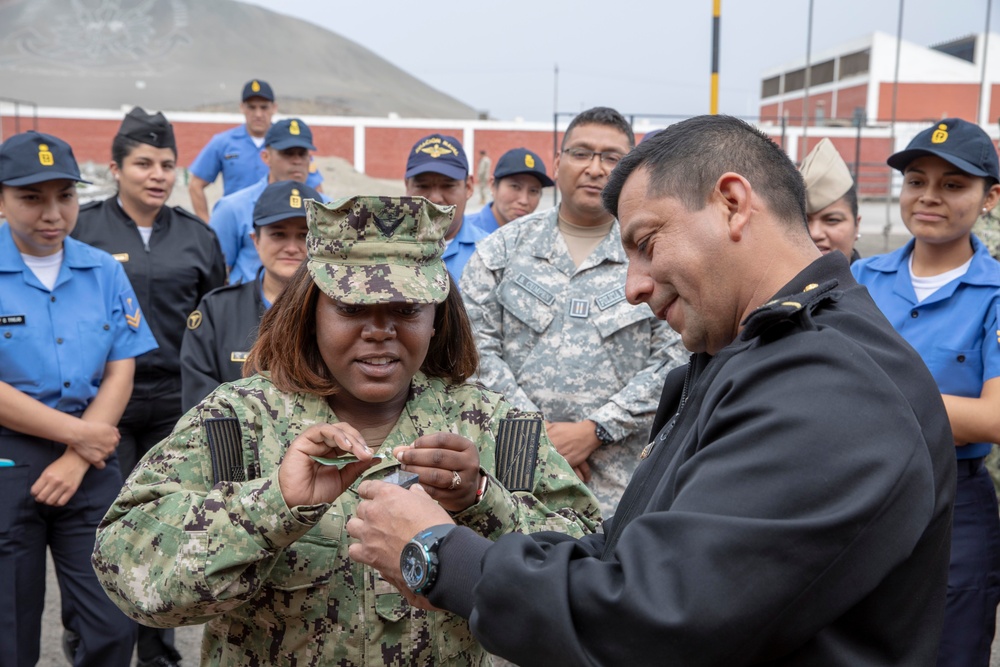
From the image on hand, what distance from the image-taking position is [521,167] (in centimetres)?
683

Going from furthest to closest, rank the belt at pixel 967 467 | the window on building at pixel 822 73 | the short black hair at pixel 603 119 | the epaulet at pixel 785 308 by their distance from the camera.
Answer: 1. the window on building at pixel 822 73
2. the short black hair at pixel 603 119
3. the belt at pixel 967 467
4. the epaulet at pixel 785 308

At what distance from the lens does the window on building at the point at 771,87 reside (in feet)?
211

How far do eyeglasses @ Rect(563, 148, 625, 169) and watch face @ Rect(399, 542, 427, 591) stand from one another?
8.97 feet

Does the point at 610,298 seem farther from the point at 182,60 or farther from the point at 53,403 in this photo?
the point at 182,60

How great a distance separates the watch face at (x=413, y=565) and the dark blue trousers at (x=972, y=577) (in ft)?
7.50

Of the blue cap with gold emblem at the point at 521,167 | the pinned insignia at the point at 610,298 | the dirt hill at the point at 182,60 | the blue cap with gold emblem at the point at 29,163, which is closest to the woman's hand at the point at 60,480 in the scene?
the blue cap with gold emblem at the point at 29,163

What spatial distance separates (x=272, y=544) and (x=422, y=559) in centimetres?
41

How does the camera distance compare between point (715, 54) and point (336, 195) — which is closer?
point (715, 54)

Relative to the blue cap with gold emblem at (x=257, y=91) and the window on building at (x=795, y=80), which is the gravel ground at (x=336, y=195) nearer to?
the blue cap with gold emblem at (x=257, y=91)

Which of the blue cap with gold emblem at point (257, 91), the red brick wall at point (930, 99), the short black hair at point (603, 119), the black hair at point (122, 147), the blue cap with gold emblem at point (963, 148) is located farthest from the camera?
the red brick wall at point (930, 99)

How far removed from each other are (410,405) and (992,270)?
2365 millimetres

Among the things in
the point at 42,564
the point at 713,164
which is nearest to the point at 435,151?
the point at 42,564

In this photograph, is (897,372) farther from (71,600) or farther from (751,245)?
(71,600)

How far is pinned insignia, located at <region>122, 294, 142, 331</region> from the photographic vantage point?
4.14 meters
